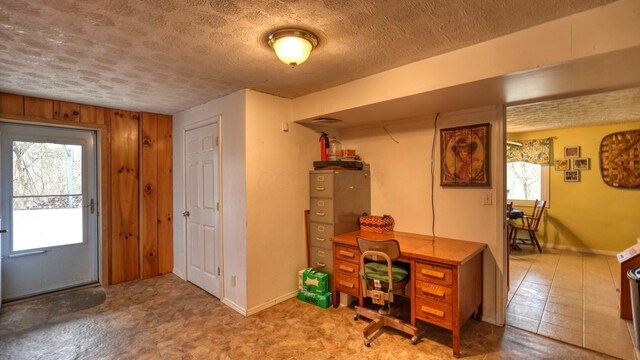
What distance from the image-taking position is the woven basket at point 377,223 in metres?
3.13

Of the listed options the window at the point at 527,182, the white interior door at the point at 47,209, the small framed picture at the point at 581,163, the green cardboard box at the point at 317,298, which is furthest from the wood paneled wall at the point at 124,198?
the small framed picture at the point at 581,163

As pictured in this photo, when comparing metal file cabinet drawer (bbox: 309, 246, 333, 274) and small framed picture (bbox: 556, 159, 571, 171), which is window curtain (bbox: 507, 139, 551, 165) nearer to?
small framed picture (bbox: 556, 159, 571, 171)

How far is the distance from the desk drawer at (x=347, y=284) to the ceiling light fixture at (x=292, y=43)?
2.03 metres

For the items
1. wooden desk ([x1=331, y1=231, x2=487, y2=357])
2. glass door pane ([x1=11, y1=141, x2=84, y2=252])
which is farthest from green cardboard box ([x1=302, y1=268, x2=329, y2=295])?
glass door pane ([x1=11, y1=141, x2=84, y2=252])

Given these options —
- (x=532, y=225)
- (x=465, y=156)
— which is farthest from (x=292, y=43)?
(x=532, y=225)

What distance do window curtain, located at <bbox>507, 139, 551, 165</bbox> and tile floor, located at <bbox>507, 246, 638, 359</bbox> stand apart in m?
1.81

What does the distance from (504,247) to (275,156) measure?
239 centimetres

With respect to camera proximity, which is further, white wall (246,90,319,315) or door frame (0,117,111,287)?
door frame (0,117,111,287)

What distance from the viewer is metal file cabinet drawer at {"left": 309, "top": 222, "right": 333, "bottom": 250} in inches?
121

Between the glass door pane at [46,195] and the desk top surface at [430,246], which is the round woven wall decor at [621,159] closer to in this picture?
the desk top surface at [430,246]


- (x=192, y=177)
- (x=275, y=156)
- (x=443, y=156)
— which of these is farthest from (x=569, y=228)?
(x=192, y=177)

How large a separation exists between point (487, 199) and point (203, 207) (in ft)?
10.1

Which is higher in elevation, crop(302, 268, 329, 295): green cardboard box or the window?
the window

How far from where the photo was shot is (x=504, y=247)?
2.59 metres
